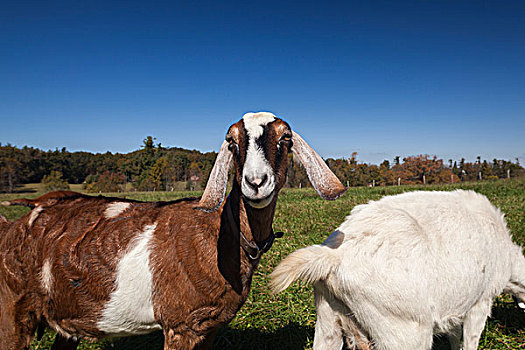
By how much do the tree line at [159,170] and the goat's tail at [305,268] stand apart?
41389mm

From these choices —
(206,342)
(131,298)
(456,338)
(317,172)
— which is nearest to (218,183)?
(317,172)

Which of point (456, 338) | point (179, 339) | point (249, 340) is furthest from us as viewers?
point (249, 340)

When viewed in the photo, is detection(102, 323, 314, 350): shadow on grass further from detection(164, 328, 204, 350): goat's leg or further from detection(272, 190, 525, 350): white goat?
detection(164, 328, 204, 350): goat's leg

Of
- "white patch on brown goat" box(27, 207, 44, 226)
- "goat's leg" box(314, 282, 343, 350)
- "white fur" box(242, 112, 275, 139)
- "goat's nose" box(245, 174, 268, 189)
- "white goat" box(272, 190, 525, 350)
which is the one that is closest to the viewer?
"goat's nose" box(245, 174, 268, 189)

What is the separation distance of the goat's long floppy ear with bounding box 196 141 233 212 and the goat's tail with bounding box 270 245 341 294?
2.34 feet

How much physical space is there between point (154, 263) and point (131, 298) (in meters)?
0.30

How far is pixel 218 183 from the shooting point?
2.09m

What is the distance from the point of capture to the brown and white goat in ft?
6.93

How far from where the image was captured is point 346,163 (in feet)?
190

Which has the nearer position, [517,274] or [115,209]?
[115,209]

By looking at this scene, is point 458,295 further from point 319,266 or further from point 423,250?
point 319,266

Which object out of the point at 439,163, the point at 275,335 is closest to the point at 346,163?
the point at 439,163

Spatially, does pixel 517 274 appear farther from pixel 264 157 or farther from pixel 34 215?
pixel 34 215

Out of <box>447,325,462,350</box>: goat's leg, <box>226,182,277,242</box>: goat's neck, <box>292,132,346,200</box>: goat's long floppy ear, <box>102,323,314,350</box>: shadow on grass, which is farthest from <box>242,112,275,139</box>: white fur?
<box>447,325,462,350</box>: goat's leg
